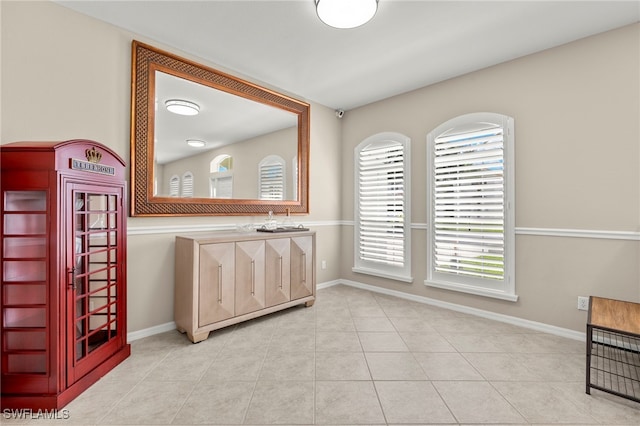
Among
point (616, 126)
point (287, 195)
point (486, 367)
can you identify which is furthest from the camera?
point (287, 195)

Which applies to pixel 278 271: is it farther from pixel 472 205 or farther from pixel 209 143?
pixel 472 205

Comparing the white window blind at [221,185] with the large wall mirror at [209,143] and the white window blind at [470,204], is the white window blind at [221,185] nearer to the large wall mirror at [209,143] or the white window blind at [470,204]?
the large wall mirror at [209,143]

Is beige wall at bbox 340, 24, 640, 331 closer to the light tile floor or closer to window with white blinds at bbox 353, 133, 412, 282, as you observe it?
the light tile floor

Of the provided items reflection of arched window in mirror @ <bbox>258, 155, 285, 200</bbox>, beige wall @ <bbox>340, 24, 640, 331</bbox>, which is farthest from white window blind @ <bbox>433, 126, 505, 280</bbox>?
reflection of arched window in mirror @ <bbox>258, 155, 285, 200</bbox>

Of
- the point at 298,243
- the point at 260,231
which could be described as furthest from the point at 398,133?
the point at 260,231

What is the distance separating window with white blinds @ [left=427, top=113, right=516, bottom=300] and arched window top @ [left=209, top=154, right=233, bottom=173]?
2401mm

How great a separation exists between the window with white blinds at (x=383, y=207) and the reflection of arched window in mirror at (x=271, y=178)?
1.21m

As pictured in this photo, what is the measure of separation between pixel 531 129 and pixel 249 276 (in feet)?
10.4

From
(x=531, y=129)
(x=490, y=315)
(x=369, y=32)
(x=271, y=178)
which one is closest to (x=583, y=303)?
(x=490, y=315)

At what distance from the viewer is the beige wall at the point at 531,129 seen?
2.13m

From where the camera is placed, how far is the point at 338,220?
4582 millimetres

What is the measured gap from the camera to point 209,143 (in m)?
3.11

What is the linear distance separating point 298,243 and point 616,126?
10.2 feet

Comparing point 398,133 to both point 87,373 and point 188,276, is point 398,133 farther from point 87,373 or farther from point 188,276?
point 87,373
